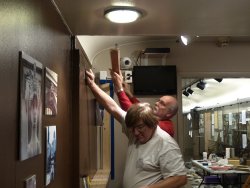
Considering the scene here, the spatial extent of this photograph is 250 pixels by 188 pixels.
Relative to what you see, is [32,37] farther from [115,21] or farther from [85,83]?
[85,83]

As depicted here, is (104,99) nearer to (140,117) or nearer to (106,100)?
(106,100)

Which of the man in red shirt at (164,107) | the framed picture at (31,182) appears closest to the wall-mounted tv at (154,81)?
the man in red shirt at (164,107)

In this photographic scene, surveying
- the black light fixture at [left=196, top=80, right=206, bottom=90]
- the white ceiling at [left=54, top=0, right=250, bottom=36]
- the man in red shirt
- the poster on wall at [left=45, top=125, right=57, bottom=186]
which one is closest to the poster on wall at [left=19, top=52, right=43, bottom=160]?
the poster on wall at [left=45, top=125, right=57, bottom=186]

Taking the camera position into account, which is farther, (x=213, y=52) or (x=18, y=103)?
(x=213, y=52)

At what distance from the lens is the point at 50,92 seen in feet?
4.73

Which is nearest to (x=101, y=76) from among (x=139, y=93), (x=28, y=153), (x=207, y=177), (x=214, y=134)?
(x=139, y=93)

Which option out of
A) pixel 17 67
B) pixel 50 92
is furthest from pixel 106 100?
pixel 17 67

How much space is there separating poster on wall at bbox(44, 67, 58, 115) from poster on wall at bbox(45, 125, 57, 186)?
0.07 m

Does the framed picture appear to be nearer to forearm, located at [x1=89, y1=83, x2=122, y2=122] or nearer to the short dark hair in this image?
the short dark hair

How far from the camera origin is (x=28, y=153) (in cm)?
110

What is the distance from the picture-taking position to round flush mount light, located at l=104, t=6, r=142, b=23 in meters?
1.75

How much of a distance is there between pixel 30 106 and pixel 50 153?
1.25 feet

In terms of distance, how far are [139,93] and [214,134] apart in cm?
486

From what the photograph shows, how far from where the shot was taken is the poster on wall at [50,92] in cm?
137
